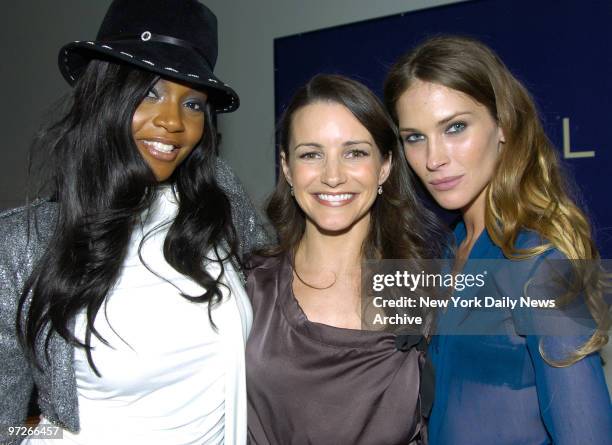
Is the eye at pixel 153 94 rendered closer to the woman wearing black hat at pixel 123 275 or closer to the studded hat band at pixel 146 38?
the woman wearing black hat at pixel 123 275

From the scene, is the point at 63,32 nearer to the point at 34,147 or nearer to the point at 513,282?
the point at 34,147

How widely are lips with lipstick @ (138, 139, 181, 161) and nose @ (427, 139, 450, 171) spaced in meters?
0.70

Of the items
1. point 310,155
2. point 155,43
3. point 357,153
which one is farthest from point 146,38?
point 357,153

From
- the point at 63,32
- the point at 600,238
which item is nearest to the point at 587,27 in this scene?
the point at 600,238

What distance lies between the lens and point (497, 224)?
1.35 metres

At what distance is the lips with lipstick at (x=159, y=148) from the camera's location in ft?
4.64

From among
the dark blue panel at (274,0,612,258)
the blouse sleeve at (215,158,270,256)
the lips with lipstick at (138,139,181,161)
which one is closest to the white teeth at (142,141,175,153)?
the lips with lipstick at (138,139,181,161)

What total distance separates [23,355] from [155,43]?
0.86m

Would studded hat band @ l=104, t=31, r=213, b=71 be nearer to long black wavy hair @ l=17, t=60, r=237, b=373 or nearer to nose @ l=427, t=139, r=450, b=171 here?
long black wavy hair @ l=17, t=60, r=237, b=373

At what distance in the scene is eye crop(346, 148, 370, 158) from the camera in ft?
5.37

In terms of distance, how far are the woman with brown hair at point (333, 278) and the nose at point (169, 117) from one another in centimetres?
41

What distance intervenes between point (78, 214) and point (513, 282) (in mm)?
1087

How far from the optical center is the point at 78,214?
1346 mm
